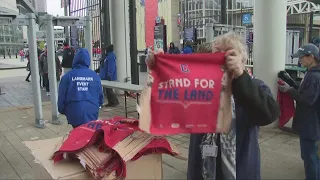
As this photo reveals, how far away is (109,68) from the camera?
346 inches

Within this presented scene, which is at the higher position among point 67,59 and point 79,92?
point 67,59

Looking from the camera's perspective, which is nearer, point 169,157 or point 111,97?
point 169,157

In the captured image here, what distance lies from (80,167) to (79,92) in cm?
237

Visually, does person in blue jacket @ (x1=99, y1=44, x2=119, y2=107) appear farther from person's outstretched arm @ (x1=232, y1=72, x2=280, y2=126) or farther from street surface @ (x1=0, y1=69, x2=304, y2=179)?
person's outstretched arm @ (x1=232, y1=72, x2=280, y2=126)

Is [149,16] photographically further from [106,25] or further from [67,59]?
[67,59]

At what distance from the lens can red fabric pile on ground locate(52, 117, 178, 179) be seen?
184 cm

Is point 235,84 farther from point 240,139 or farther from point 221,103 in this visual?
point 240,139

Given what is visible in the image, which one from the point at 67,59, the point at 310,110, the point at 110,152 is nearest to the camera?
the point at 110,152

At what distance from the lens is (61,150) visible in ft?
6.28

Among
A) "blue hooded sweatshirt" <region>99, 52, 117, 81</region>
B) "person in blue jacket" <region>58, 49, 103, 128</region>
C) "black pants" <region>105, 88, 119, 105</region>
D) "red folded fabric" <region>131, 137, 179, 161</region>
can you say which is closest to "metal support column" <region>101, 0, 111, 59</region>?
"blue hooded sweatshirt" <region>99, 52, 117, 81</region>

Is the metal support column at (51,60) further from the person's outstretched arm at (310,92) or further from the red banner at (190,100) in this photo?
the red banner at (190,100)

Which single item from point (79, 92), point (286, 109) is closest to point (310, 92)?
point (286, 109)

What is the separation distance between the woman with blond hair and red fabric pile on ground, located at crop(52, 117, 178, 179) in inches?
10.6

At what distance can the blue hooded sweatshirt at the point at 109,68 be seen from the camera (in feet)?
28.3
